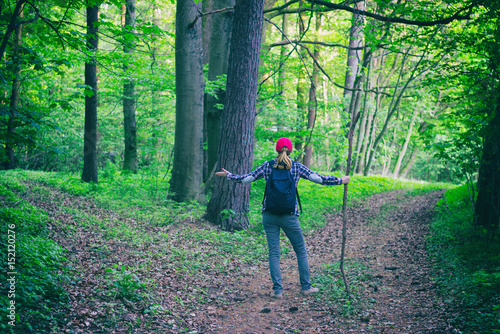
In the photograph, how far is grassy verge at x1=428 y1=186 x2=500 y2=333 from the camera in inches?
147

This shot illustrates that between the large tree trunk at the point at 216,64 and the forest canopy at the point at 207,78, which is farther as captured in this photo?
the large tree trunk at the point at 216,64

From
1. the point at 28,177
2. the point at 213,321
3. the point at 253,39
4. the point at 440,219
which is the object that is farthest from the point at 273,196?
the point at 28,177

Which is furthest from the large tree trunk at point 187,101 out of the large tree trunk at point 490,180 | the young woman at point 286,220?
the large tree trunk at point 490,180

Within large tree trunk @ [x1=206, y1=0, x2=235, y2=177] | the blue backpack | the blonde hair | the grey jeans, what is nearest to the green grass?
the grey jeans

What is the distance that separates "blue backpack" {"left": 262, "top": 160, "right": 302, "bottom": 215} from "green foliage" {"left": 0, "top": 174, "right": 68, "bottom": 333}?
2857mm

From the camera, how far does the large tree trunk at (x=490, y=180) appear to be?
242 inches

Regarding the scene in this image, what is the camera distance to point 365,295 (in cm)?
497

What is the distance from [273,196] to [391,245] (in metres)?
4.52

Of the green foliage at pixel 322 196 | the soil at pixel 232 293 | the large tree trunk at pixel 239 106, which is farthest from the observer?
the green foliage at pixel 322 196

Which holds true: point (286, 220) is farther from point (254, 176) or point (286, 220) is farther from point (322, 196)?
point (322, 196)

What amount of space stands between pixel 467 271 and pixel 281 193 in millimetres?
3325

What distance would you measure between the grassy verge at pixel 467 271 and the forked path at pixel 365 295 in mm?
208

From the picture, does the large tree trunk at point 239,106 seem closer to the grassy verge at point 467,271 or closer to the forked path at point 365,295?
the forked path at point 365,295

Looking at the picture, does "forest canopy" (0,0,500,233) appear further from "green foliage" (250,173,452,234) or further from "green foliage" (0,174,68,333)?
"green foliage" (250,173,452,234)
